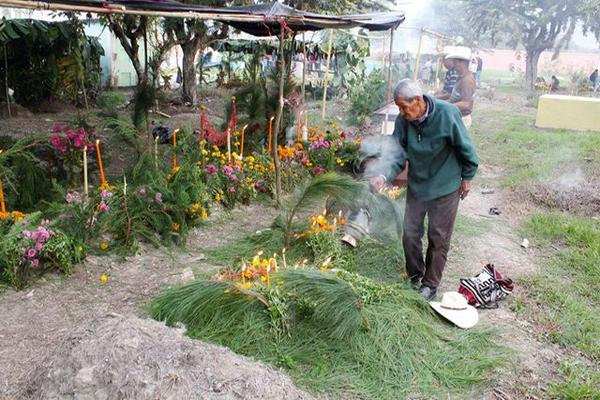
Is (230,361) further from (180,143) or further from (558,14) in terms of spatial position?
(558,14)

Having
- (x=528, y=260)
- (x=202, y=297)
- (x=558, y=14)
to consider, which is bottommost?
(x=528, y=260)

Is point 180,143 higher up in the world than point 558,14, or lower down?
lower down

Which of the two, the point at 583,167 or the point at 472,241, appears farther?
the point at 583,167

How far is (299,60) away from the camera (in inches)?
770

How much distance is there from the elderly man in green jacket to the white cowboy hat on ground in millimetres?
296

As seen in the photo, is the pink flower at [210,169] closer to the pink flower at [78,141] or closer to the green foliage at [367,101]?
the pink flower at [78,141]

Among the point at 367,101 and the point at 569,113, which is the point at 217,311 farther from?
the point at 569,113

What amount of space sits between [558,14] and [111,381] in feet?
77.2

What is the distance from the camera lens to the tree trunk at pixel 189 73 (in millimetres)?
13195

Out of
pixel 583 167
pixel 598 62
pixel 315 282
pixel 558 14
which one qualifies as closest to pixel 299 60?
pixel 558 14

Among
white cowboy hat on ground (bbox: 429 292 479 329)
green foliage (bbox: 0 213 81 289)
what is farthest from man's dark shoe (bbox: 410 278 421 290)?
green foliage (bbox: 0 213 81 289)

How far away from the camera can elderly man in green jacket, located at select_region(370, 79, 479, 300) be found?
3568mm

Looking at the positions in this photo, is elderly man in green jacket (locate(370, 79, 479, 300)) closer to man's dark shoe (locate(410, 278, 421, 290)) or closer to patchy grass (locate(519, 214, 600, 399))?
man's dark shoe (locate(410, 278, 421, 290))

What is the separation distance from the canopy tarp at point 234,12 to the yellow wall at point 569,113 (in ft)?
24.1
